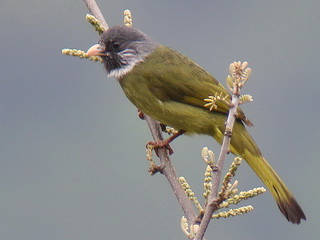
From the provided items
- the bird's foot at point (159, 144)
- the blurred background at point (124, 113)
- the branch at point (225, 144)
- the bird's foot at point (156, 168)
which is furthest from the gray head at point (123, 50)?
the blurred background at point (124, 113)

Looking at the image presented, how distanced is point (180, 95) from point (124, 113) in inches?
2196

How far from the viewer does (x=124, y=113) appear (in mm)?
63344

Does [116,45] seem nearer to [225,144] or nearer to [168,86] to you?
[168,86]

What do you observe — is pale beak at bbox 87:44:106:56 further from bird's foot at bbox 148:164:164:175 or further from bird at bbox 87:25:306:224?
bird's foot at bbox 148:164:164:175

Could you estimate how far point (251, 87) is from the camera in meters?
76.8

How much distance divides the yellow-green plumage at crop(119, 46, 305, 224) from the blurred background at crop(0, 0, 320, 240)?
41842mm

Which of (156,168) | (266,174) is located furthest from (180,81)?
(156,168)

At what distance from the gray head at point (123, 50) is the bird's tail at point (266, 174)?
1.13 metres

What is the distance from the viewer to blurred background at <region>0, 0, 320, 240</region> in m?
60.1

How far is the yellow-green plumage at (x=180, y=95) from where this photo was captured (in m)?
7.34

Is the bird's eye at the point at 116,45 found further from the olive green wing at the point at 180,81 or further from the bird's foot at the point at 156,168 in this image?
the bird's foot at the point at 156,168

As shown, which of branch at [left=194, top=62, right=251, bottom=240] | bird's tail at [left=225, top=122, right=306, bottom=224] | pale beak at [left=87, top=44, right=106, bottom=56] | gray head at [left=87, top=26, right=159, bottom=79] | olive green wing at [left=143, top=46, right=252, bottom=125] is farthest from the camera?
gray head at [left=87, top=26, right=159, bottom=79]

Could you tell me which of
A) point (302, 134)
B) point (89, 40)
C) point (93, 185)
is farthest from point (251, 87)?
point (93, 185)

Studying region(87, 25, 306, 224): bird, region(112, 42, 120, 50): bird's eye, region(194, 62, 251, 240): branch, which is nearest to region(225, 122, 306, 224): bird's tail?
region(87, 25, 306, 224): bird
